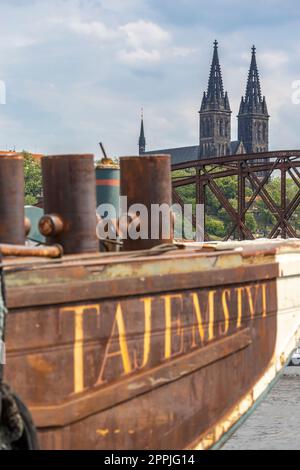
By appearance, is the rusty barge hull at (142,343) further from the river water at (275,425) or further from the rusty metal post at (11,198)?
the river water at (275,425)

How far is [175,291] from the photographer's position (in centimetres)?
784

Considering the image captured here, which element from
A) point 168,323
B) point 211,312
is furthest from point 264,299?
point 168,323

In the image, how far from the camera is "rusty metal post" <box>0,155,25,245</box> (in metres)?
7.87

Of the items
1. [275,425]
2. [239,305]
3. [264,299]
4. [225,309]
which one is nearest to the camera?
[225,309]

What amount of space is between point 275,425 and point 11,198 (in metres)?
48.2

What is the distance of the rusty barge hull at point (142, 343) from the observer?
6711 millimetres

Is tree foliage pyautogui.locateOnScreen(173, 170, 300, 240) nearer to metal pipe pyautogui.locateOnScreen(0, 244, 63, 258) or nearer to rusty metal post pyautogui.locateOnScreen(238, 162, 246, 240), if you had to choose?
rusty metal post pyautogui.locateOnScreen(238, 162, 246, 240)

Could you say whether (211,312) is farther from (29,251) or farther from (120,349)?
(29,251)

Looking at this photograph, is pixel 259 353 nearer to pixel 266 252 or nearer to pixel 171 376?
pixel 266 252

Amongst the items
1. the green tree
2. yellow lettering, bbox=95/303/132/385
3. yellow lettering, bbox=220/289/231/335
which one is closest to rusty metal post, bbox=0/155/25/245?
yellow lettering, bbox=95/303/132/385

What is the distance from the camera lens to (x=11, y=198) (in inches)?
311

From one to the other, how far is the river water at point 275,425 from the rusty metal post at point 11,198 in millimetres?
31570

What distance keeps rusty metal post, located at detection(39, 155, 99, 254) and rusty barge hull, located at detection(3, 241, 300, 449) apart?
0.38 m

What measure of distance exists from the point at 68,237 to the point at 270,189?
149m
